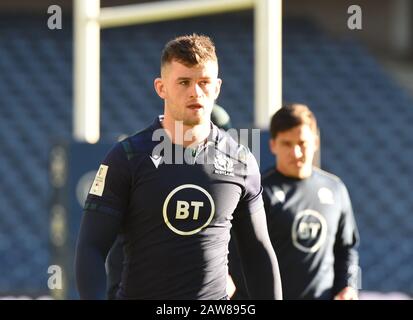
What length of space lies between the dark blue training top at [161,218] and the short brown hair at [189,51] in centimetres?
26

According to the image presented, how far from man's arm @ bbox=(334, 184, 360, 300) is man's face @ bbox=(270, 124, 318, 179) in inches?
10.5

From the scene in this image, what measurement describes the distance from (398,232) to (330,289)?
6864 mm

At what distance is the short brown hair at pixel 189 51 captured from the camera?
3203mm

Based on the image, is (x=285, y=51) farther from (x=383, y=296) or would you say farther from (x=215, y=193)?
(x=215, y=193)

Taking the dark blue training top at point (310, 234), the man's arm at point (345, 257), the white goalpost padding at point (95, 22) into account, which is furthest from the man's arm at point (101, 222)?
the white goalpost padding at point (95, 22)

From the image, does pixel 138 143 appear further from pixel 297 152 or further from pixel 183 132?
pixel 297 152

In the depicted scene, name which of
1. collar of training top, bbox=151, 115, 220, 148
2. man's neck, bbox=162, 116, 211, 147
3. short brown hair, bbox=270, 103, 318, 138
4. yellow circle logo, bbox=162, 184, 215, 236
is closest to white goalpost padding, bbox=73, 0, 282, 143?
short brown hair, bbox=270, 103, 318, 138

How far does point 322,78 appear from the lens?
1306 cm

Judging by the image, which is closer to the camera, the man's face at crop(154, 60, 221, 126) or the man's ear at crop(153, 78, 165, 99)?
the man's face at crop(154, 60, 221, 126)

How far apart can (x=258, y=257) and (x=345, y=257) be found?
4.38ft

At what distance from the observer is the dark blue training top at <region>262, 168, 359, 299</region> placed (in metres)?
4.56

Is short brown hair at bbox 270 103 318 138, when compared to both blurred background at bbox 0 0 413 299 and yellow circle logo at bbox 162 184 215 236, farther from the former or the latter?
A: blurred background at bbox 0 0 413 299

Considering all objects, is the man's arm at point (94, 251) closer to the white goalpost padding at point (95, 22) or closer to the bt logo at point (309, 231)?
the bt logo at point (309, 231)
